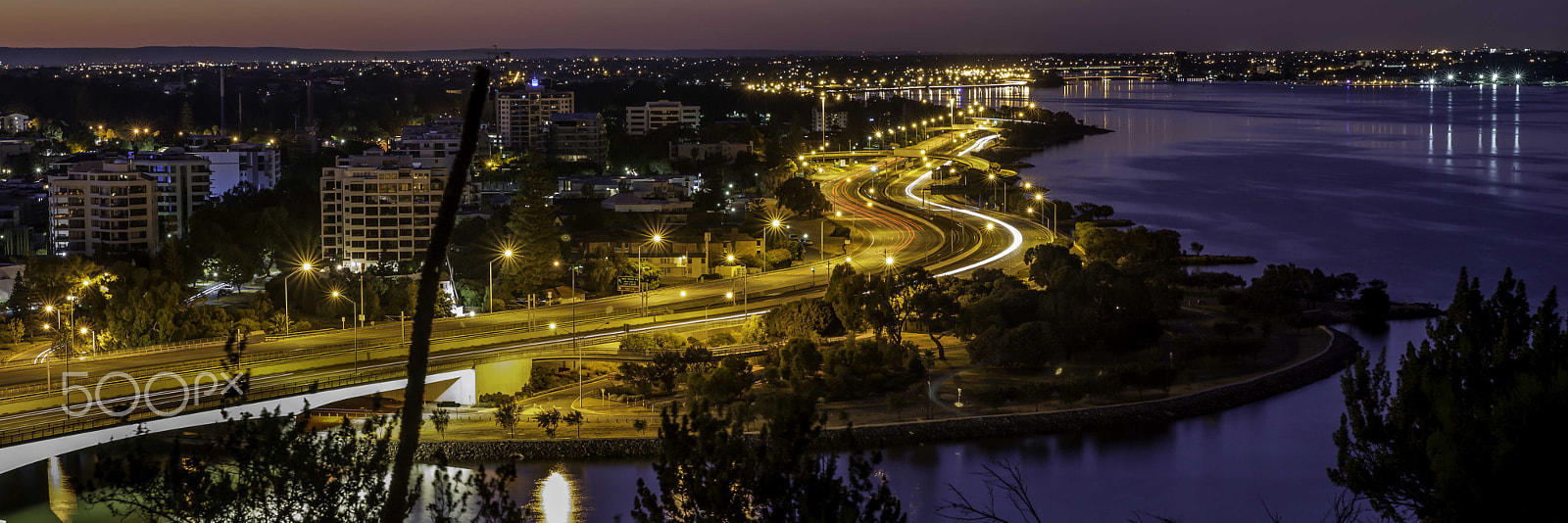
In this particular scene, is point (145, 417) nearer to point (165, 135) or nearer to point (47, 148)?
point (47, 148)

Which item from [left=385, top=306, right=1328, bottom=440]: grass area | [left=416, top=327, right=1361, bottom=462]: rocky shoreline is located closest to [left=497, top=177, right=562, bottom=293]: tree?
[left=385, top=306, right=1328, bottom=440]: grass area

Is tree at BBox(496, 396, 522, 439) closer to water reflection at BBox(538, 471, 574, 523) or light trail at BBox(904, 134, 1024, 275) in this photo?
water reflection at BBox(538, 471, 574, 523)

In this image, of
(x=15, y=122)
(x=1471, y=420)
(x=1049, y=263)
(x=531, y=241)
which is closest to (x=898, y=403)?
(x=1049, y=263)

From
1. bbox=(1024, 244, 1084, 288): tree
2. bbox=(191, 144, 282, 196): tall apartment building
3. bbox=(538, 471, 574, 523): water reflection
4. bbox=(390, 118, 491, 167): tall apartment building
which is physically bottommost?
bbox=(538, 471, 574, 523): water reflection

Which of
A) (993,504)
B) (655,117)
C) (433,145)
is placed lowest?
(993,504)

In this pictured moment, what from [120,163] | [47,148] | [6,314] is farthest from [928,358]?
[47,148]

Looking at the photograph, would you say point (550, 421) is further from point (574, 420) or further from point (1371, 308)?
point (1371, 308)

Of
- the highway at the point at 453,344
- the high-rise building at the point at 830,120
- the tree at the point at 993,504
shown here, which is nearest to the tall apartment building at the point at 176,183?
the highway at the point at 453,344
